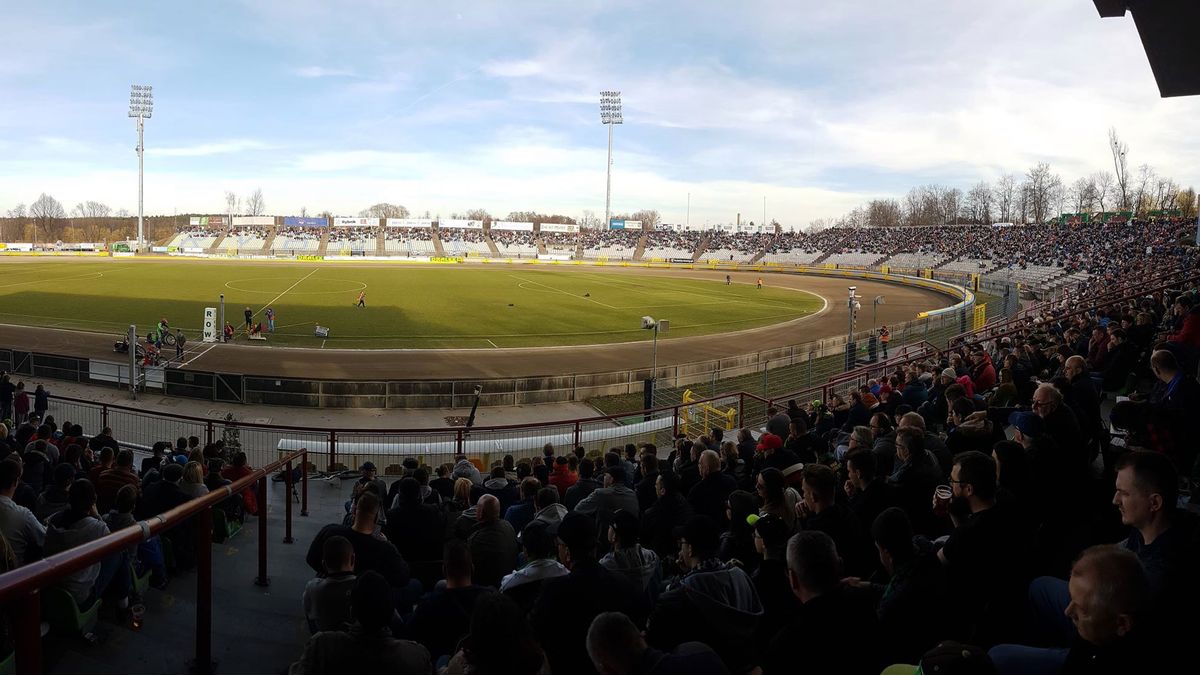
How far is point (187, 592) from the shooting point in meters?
5.43

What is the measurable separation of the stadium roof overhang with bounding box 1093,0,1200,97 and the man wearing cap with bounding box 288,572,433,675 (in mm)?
10554

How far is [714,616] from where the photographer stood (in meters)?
3.91

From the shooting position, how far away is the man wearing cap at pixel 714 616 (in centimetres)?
387

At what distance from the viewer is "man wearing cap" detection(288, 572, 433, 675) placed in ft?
11.3

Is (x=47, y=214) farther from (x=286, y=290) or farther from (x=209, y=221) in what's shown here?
(x=286, y=290)

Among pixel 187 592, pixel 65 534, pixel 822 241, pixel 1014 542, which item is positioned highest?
pixel 822 241

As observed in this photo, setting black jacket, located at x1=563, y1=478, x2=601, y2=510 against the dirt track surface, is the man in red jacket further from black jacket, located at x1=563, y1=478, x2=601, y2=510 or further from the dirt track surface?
the dirt track surface

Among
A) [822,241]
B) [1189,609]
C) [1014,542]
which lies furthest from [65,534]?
[822,241]

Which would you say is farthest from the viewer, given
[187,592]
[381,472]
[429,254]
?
[429,254]

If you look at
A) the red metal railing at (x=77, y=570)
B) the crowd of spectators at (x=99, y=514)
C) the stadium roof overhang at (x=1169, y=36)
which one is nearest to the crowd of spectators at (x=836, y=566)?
the red metal railing at (x=77, y=570)

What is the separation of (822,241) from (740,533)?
121499 mm

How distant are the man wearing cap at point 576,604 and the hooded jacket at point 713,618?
27cm

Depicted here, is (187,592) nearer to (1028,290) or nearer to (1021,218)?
(1028,290)

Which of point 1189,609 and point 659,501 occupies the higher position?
point 1189,609
